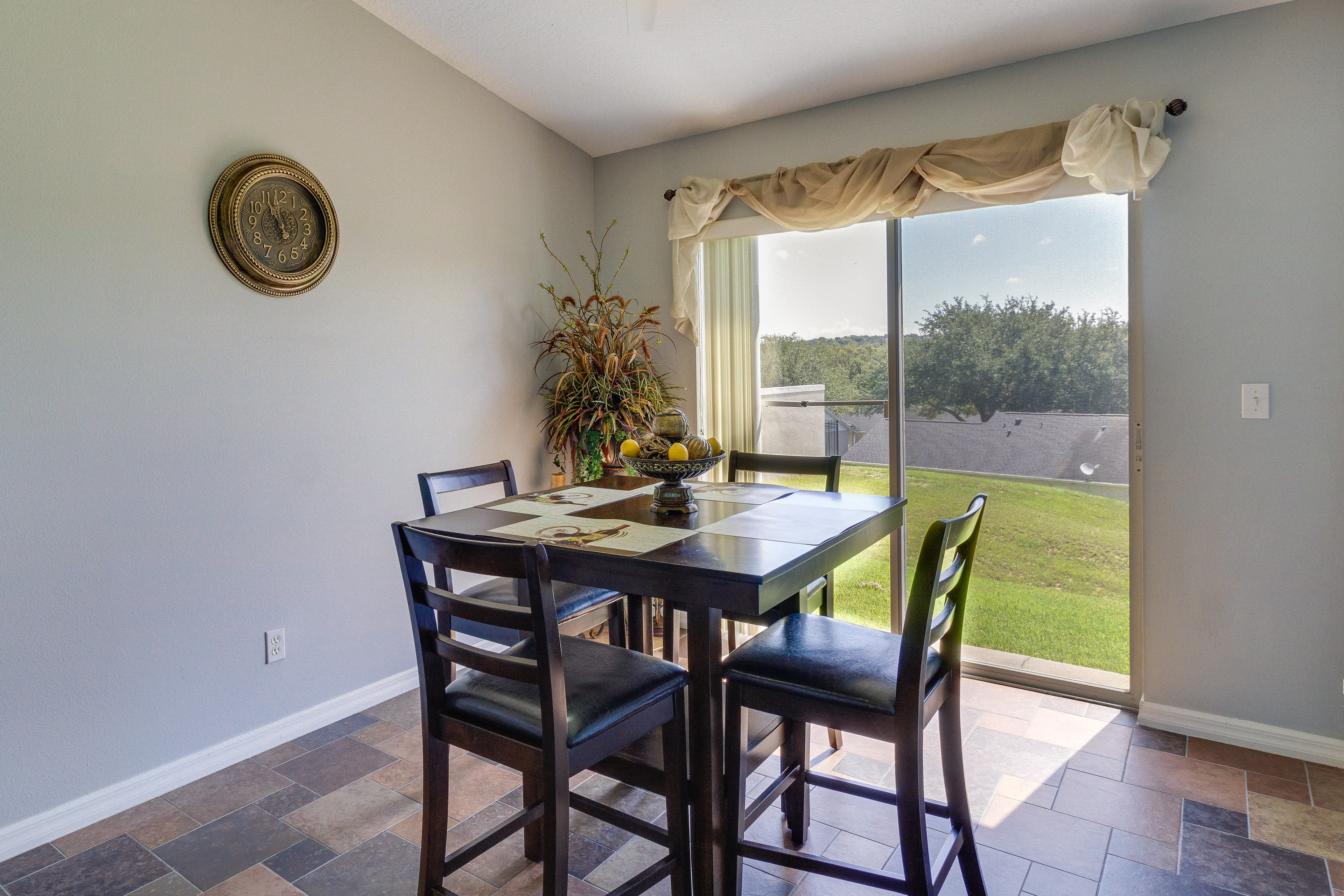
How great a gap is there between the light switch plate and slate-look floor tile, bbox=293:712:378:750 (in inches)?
131

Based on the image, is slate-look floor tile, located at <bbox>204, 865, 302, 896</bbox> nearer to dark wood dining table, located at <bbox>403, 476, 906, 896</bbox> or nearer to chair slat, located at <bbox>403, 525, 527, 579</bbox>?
dark wood dining table, located at <bbox>403, 476, 906, 896</bbox>

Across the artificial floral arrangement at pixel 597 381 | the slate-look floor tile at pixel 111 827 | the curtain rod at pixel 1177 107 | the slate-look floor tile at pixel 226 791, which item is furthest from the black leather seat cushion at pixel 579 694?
the curtain rod at pixel 1177 107

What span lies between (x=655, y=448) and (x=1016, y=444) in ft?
5.77

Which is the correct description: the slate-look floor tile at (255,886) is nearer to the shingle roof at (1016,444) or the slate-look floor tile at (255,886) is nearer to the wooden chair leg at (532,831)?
the wooden chair leg at (532,831)

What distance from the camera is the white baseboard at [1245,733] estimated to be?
2414 millimetres

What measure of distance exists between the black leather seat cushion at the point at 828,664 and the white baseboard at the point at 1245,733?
1485 mm

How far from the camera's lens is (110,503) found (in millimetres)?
2227

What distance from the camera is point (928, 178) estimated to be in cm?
295

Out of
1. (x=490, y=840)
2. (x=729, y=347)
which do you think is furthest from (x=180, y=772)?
(x=729, y=347)

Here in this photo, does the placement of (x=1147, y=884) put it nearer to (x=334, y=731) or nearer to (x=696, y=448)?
(x=696, y=448)

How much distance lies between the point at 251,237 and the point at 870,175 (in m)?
2.39

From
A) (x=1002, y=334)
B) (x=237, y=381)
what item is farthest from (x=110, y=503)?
(x=1002, y=334)

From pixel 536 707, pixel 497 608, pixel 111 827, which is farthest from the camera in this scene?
pixel 111 827

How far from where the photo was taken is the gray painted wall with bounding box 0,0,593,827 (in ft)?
6.77
